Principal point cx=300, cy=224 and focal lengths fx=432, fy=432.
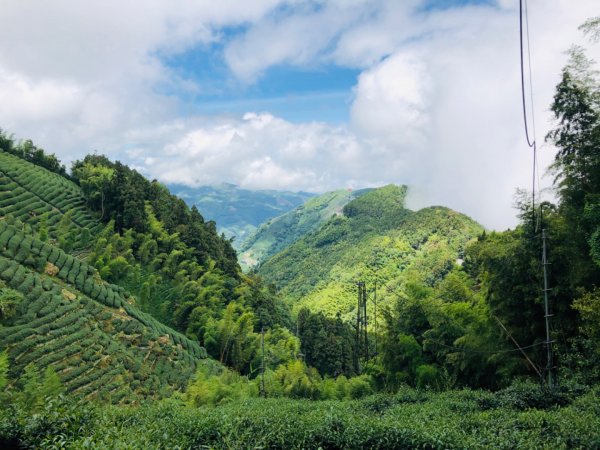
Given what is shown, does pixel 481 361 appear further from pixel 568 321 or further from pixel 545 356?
pixel 568 321

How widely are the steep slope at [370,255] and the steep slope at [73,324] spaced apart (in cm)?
4235

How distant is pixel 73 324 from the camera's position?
81.7 ft

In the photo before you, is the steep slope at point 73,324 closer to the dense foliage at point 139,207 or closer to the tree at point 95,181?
the dense foliage at point 139,207

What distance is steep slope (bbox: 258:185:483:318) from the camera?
3317 inches

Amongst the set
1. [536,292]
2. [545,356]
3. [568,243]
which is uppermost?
[568,243]

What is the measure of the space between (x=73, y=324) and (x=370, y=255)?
80581 millimetres

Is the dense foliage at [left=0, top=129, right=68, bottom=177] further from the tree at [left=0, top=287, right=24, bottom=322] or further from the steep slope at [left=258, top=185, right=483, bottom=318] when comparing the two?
the steep slope at [left=258, top=185, right=483, bottom=318]

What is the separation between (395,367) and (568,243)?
1236 centimetres

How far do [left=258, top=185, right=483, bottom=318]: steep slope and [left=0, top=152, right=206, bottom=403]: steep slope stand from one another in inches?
1668

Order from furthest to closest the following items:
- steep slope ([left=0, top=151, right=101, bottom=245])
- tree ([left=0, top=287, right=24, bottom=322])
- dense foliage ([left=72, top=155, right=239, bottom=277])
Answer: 1. dense foliage ([left=72, top=155, right=239, bottom=277])
2. steep slope ([left=0, top=151, right=101, bottom=245])
3. tree ([left=0, top=287, right=24, bottom=322])

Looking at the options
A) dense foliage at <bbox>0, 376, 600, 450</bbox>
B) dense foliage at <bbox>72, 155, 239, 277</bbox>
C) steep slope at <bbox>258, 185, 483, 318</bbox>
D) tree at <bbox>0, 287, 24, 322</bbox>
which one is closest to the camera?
dense foliage at <bbox>0, 376, 600, 450</bbox>

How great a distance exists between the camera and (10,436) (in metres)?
7.91

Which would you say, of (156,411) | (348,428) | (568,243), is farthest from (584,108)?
(156,411)

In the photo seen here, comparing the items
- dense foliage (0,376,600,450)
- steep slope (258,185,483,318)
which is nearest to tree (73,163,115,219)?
dense foliage (0,376,600,450)
